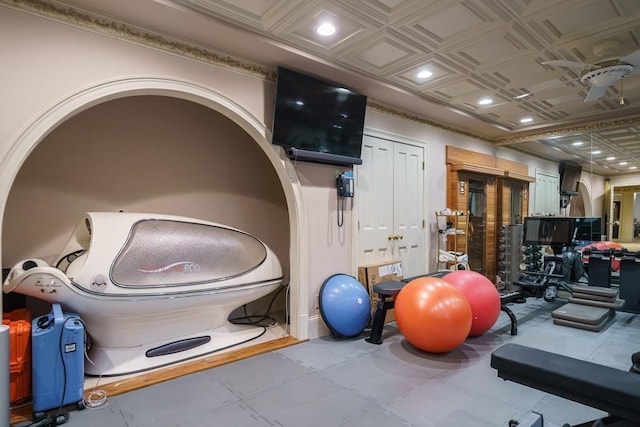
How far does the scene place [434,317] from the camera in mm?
3400

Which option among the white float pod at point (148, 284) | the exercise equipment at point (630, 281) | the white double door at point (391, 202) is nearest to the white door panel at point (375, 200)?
the white double door at point (391, 202)

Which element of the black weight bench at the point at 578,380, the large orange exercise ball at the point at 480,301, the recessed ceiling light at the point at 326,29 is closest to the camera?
the black weight bench at the point at 578,380

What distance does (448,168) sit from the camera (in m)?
6.09

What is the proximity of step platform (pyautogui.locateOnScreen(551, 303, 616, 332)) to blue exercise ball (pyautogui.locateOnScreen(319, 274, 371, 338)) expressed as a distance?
8.66 feet

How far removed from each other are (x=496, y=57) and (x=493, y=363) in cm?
315

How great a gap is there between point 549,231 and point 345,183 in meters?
3.99

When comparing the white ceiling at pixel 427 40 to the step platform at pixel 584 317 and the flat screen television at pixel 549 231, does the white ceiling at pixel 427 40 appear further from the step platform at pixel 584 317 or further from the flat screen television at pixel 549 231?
the step platform at pixel 584 317

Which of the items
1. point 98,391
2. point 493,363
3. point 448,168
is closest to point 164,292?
point 98,391

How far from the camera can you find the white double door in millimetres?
4750

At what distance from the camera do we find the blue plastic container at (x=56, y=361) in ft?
8.07

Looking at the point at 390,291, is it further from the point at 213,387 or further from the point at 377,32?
the point at 377,32

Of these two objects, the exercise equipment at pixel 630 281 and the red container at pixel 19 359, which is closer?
the red container at pixel 19 359

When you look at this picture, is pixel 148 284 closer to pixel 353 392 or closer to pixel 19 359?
pixel 19 359

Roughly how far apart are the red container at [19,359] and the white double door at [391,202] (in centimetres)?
340
